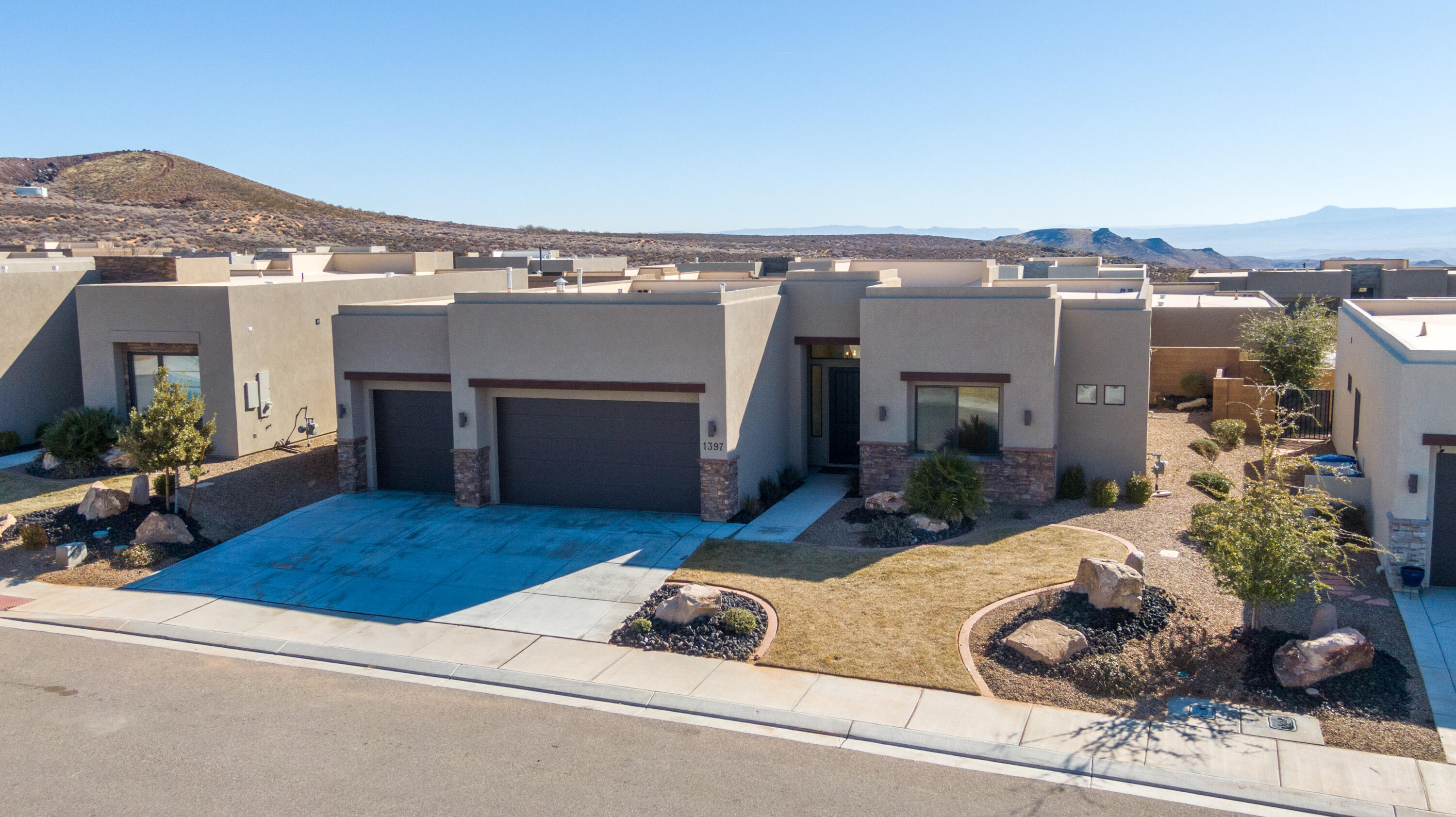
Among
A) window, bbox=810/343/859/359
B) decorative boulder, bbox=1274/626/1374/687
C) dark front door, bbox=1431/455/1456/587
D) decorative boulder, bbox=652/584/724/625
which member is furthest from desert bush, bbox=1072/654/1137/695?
window, bbox=810/343/859/359

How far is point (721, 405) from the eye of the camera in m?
17.4

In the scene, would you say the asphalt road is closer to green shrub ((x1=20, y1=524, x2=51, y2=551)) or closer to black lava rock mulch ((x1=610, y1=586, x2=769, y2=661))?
black lava rock mulch ((x1=610, y1=586, x2=769, y2=661))

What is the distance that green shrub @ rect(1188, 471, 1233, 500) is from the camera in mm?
18031

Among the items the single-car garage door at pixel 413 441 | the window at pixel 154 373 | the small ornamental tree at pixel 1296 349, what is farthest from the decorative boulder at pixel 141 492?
the small ornamental tree at pixel 1296 349

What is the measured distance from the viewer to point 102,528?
17.5m

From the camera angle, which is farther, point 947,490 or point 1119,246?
point 1119,246

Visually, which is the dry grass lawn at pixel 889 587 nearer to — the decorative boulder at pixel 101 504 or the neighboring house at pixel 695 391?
the neighboring house at pixel 695 391

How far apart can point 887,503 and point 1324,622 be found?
7243 mm

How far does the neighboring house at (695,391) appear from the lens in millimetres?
17812

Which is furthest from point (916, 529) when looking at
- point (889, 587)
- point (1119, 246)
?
point (1119, 246)

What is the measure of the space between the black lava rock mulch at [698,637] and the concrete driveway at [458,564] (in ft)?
1.11

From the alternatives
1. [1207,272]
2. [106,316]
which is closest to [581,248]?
[1207,272]

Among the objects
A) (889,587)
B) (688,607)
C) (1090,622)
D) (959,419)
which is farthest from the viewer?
(959,419)

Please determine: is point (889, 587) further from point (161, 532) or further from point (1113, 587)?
point (161, 532)
